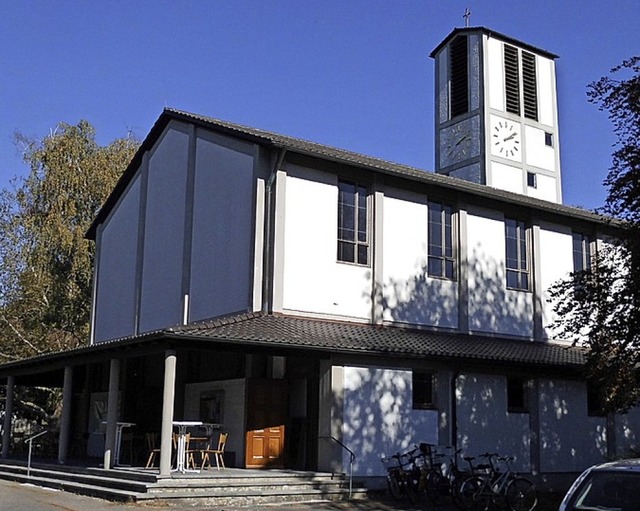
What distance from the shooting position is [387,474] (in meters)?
16.9

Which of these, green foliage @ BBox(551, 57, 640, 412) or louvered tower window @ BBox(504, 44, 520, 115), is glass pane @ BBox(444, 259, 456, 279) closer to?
green foliage @ BBox(551, 57, 640, 412)

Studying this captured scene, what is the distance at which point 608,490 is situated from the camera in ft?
22.2

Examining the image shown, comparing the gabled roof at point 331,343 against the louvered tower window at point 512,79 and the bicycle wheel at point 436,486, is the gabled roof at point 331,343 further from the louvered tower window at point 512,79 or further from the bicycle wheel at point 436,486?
the louvered tower window at point 512,79

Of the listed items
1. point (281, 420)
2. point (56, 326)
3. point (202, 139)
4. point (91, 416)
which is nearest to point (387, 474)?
point (281, 420)

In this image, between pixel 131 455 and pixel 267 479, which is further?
pixel 131 455

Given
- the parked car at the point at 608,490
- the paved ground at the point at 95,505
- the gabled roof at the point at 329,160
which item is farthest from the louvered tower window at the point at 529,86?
the parked car at the point at 608,490

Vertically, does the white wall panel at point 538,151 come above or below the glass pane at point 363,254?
above

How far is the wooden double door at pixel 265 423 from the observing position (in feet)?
57.4

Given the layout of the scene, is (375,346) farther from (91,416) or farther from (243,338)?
(91,416)

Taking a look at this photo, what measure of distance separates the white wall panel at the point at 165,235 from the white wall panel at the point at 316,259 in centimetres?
390

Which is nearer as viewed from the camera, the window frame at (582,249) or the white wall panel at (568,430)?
the white wall panel at (568,430)

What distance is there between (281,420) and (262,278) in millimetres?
3057

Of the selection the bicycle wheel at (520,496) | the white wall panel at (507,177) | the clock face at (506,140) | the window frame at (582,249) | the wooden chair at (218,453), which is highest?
the clock face at (506,140)

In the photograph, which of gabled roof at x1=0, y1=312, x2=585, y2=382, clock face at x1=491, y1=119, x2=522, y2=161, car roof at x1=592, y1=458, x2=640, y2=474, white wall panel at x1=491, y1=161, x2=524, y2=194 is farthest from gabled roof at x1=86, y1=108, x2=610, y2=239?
car roof at x1=592, y1=458, x2=640, y2=474
